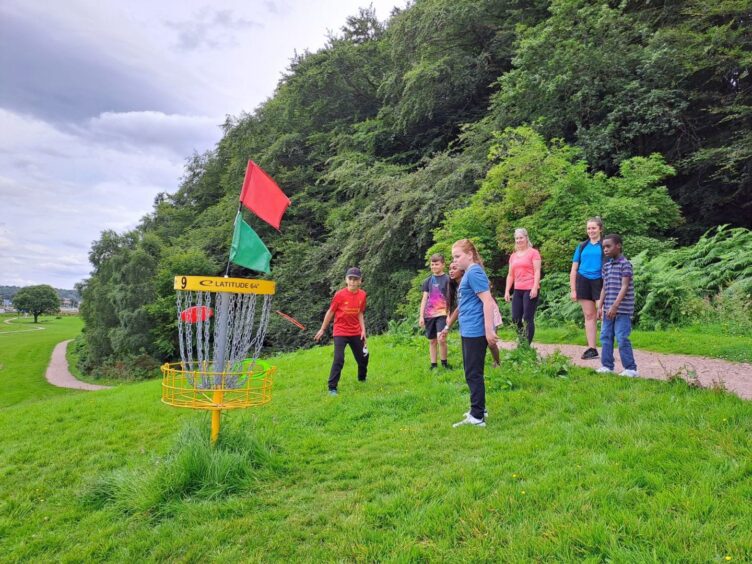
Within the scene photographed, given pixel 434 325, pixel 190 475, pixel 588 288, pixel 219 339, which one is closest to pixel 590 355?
pixel 588 288

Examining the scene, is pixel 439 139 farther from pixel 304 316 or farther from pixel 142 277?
pixel 142 277

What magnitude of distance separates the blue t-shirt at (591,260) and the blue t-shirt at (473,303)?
94.3 inches

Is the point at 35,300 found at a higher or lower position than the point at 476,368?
higher

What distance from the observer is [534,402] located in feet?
17.0

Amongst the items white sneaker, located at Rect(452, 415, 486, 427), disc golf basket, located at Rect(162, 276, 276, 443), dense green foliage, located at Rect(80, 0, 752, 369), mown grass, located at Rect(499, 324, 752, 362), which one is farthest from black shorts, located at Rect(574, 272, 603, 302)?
disc golf basket, located at Rect(162, 276, 276, 443)

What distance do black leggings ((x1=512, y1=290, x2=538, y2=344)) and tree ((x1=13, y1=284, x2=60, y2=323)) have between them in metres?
125

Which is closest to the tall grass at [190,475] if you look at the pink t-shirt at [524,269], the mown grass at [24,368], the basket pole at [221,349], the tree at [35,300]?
the basket pole at [221,349]

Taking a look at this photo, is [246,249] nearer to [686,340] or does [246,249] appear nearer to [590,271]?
[590,271]

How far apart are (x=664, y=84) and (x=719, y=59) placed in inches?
53.5

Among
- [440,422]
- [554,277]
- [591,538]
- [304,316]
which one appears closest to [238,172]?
[304,316]

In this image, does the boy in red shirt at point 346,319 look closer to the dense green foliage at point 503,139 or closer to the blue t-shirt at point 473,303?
the blue t-shirt at point 473,303

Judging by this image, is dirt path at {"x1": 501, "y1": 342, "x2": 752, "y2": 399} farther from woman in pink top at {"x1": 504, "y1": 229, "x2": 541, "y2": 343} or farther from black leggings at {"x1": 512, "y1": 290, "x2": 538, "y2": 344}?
woman in pink top at {"x1": 504, "y1": 229, "x2": 541, "y2": 343}

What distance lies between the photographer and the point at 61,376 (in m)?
34.7

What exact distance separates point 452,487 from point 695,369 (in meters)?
4.42
